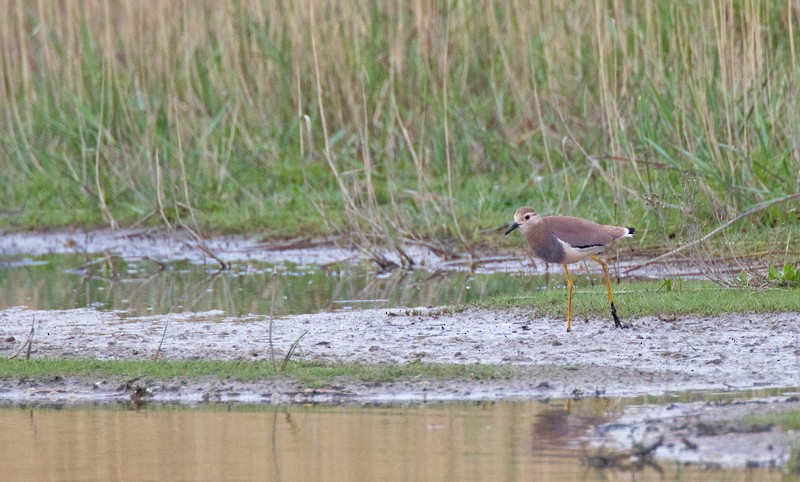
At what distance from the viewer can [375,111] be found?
12852mm

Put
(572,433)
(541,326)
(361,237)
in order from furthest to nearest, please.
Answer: (361,237) → (541,326) → (572,433)

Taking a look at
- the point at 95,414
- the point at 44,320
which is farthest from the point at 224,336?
the point at 95,414

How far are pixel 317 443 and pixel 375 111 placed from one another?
8.12 metres

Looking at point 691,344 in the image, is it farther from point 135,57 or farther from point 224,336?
point 135,57

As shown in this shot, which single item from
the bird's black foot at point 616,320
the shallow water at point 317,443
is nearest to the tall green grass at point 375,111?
the bird's black foot at point 616,320

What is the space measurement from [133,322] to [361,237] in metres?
2.30

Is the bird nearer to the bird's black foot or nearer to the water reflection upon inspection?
the bird's black foot

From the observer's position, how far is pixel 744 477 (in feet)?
14.0

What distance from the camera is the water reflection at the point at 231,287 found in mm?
8930

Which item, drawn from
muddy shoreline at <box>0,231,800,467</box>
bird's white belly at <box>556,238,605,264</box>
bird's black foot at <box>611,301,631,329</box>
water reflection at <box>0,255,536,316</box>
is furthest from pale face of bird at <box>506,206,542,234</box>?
water reflection at <box>0,255,536,316</box>

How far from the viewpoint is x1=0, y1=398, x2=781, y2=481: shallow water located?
4.48 m

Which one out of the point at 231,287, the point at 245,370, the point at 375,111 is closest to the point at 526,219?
the point at 245,370

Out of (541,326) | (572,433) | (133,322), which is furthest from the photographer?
(133,322)

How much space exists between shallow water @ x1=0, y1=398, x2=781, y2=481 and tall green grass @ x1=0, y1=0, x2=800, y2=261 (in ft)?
14.1
